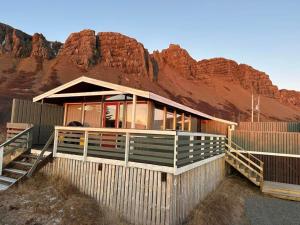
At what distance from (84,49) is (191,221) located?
69.3 meters

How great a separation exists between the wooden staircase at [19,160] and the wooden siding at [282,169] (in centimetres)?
1581

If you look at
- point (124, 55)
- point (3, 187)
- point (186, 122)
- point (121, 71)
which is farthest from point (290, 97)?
point (3, 187)

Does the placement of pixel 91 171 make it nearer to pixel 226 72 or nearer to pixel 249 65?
pixel 226 72

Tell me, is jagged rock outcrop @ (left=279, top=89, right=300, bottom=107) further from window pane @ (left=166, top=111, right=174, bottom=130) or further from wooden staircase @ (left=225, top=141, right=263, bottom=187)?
window pane @ (left=166, top=111, right=174, bottom=130)

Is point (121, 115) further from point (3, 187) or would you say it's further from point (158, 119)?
point (3, 187)

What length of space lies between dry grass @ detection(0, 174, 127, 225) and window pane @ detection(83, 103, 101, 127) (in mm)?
4263

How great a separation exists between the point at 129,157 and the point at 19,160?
5481mm

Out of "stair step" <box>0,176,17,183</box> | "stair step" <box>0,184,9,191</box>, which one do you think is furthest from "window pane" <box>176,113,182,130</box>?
"stair step" <box>0,184,9,191</box>

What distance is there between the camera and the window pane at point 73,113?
12.5 metres

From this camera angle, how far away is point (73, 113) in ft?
41.9

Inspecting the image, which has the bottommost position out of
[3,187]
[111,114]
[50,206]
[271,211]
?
[271,211]

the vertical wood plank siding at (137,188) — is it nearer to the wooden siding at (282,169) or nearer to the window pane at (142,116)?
the window pane at (142,116)

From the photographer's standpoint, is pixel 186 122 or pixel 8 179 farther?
pixel 186 122

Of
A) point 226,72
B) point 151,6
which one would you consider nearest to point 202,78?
point 226,72
